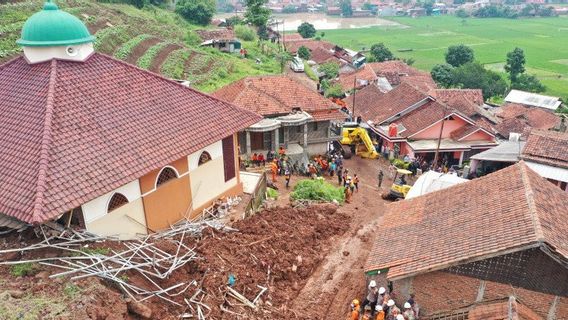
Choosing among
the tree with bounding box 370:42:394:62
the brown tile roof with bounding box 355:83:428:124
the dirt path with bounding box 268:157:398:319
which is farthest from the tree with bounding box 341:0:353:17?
the dirt path with bounding box 268:157:398:319

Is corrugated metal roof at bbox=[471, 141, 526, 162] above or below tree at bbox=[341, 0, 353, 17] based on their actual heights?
below

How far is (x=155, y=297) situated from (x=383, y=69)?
52.5 m

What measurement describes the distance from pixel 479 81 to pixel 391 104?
26112mm

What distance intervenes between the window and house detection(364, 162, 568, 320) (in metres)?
6.60

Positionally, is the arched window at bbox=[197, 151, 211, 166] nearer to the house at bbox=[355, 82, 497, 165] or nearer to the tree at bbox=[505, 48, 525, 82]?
the house at bbox=[355, 82, 497, 165]

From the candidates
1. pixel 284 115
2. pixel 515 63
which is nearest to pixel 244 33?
pixel 515 63

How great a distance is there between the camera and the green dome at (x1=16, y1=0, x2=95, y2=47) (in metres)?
14.4

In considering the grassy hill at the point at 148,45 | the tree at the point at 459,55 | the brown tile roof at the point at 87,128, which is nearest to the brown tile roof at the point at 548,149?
the brown tile roof at the point at 87,128

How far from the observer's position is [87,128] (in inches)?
532

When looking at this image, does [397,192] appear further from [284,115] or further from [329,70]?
[329,70]

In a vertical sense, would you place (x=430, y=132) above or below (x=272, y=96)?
below

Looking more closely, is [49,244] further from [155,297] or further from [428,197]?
[428,197]

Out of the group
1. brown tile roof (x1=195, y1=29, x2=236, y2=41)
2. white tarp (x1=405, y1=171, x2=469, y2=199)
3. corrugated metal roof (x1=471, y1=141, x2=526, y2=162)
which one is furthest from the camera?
brown tile roof (x1=195, y1=29, x2=236, y2=41)

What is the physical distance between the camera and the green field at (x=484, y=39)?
7606 centimetres
